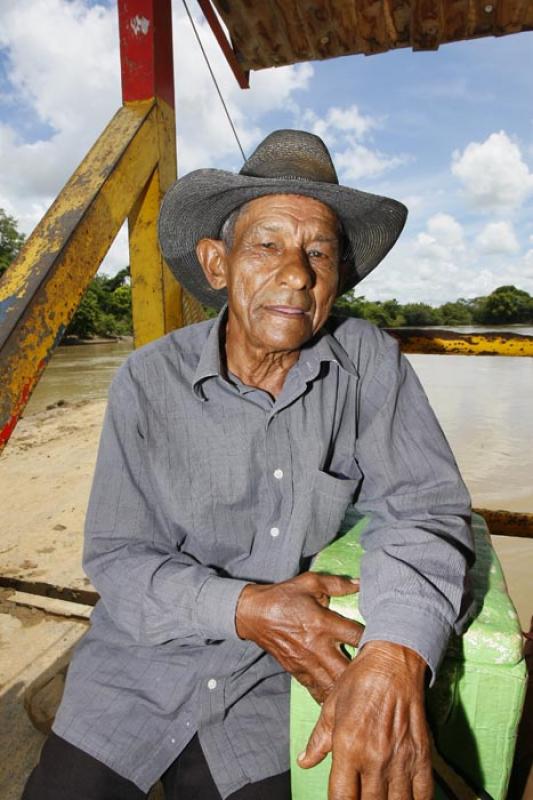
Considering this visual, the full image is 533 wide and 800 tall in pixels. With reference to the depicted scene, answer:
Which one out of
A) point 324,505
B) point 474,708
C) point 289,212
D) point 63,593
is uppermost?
point 289,212

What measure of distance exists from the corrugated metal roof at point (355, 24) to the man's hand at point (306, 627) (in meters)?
2.36

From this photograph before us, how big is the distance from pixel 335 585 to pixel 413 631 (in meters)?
0.18

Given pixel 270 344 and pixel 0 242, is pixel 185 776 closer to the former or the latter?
pixel 270 344

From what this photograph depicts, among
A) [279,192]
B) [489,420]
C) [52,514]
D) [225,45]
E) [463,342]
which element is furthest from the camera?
[489,420]

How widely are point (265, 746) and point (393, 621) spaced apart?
46 centimetres

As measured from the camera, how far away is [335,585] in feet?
3.63

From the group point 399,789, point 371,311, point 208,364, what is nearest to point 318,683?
point 399,789

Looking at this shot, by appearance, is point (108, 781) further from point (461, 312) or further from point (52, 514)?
point (461, 312)

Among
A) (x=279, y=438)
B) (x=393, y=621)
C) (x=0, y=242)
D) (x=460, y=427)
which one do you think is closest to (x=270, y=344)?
(x=279, y=438)

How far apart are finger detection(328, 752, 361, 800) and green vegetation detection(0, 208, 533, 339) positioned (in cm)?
2966

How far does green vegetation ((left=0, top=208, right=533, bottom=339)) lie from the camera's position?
3734 centimetres

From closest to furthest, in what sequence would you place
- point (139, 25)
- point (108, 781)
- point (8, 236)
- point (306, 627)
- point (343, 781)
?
point (343, 781) < point (306, 627) < point (108, 781) < point (139, 25) < point (8, 236)

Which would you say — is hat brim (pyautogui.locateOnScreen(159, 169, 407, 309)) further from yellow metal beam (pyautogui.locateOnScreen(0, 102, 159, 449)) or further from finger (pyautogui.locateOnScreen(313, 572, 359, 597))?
finger (pyautogui.locateOnScreen(313, 572, 359, 597))

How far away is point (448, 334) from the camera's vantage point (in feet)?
6.11
